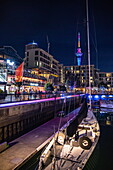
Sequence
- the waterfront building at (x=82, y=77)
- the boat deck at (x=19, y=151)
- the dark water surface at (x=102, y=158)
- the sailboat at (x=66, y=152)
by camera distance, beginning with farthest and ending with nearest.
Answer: the waterfront building at (x=82, y=77) < the dark water surface at (x=102, y=158) < the boat deck at (x=19, y=151) < the sailboat at (x=66, y=152)

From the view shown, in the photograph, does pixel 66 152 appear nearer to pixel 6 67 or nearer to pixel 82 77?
pixel 6 67

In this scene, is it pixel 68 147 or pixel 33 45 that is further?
pixel 33 45

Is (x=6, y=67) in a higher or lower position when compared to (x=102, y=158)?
higher

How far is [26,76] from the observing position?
55281mm

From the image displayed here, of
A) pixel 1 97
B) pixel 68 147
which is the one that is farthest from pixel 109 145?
pixel 1 97

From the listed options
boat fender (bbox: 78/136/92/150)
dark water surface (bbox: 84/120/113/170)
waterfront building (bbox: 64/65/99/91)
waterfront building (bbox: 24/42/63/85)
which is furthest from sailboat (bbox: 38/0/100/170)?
waterfront building (bbox: 64/65/99/91)

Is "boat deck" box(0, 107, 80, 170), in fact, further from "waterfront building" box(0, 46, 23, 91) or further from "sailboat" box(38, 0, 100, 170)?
"waterfront building" box(0, 46, 23, 91)

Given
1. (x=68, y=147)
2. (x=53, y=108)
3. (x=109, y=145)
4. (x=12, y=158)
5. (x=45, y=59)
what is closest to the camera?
(x=12, y=158)

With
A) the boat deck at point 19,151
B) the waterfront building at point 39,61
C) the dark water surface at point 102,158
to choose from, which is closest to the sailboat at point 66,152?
the dark water surface at point 102,158

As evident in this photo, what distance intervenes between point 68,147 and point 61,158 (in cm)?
168

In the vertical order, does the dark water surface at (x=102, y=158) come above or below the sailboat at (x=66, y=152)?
below

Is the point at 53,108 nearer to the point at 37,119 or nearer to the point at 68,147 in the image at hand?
the point at 37,119

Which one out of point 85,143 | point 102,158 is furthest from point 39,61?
point 85,143

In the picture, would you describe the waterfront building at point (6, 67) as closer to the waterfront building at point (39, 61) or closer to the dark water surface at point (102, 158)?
the waterfront building at point (39, 61)
